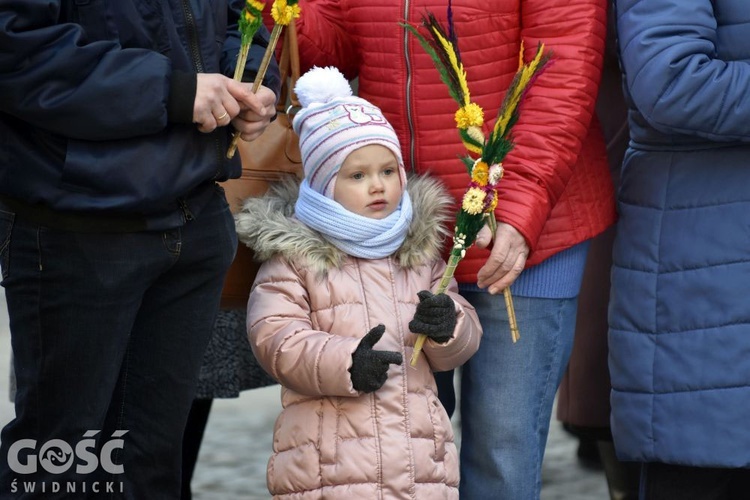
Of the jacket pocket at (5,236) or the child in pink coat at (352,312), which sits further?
the child in pink coat at (352,312)

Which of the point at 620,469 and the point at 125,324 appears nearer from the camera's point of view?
the point at 125,324

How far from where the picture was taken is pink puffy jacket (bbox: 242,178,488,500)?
9.13 ft

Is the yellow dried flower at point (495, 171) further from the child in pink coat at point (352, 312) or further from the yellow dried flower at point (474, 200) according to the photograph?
the child in pink coat at point (352, 312)

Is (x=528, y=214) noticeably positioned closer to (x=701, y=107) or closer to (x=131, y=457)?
(x=701, y=107)


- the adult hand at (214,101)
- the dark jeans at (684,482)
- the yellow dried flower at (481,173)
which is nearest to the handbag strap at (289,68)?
the adult hand at (214,101)

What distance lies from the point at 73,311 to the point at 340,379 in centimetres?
59

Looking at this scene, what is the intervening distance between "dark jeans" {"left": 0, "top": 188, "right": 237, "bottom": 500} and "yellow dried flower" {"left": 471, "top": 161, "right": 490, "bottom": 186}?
0.57m

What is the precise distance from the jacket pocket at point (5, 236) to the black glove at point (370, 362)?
2.47 ft

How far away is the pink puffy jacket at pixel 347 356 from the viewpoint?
2.78m

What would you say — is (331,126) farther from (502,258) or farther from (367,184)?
(502,258)

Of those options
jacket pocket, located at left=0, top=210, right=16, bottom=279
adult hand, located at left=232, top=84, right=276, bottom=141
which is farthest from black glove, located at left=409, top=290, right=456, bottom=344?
jacket pocket, located at left=0, top=210, right=16, bottom=279

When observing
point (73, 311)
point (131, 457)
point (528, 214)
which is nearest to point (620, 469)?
point (528, 214)

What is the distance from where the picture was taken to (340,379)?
2719mm

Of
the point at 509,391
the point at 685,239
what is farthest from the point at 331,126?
the point at 685,239
